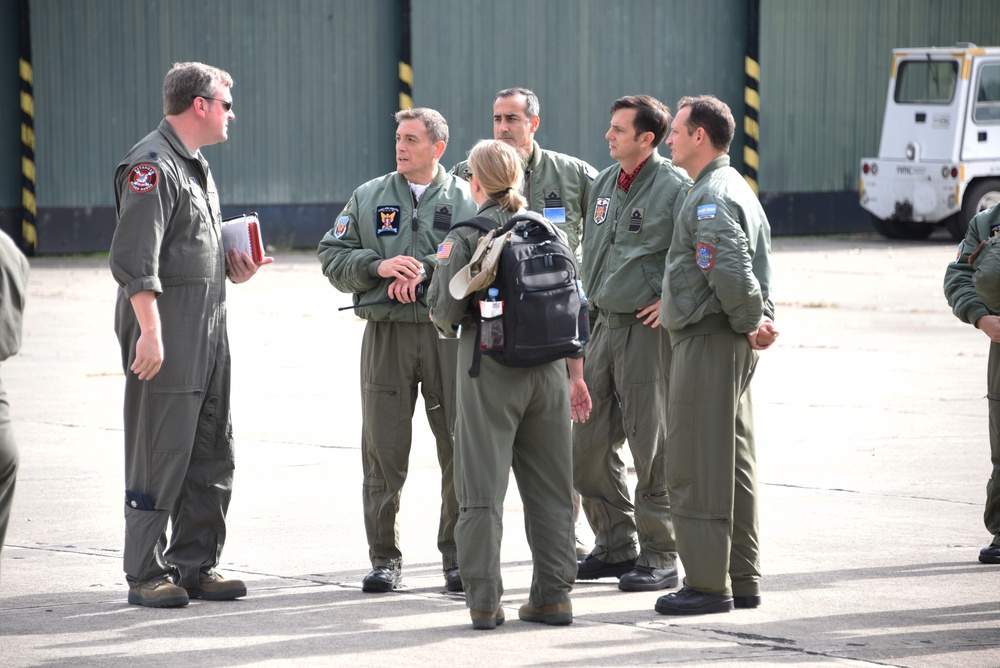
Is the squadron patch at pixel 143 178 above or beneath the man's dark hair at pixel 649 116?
beneath

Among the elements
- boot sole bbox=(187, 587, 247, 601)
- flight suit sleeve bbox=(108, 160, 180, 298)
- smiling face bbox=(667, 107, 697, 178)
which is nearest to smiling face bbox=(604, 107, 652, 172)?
smiling face bbox=(667, 107, 697, 178)

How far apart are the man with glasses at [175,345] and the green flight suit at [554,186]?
152 cm

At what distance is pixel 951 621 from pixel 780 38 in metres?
22.4

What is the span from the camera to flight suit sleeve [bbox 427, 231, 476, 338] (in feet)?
18.2

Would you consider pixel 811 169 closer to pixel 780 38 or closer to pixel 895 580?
pixel 780 38

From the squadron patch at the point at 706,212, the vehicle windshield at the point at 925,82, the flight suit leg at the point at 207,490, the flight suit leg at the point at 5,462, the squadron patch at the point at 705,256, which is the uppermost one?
the vehicle windshield at the point at 925,82

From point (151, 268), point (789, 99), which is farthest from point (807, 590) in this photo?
point (789, 99)

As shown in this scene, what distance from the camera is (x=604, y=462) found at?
21.8 ft

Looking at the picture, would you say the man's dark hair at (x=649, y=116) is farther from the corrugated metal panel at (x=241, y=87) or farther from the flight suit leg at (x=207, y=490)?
the corrugated metal panel at (x=241, y=87)

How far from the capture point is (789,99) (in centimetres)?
2702

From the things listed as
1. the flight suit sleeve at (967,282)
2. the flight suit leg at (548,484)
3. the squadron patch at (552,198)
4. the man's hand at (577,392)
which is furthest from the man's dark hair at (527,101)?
the flight suit sleeve at (967,282)

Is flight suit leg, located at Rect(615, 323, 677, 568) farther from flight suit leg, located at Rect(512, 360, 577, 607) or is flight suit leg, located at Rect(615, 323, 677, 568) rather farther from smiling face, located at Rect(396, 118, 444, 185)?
smiling face, located at Rect(396, 118, 444, 185)

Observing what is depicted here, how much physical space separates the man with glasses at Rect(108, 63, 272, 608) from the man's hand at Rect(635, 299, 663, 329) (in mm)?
1713

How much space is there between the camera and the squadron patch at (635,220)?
647 cm
